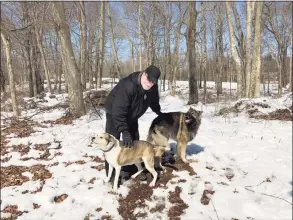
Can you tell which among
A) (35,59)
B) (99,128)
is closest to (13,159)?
(99,128)

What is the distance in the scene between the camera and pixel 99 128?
973 cm

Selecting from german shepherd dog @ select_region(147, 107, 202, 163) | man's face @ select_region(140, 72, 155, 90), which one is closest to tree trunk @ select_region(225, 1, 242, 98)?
german shepherd dog @ select_region(147, 107, 202, 163)

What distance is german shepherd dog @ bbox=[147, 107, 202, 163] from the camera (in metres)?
5.92

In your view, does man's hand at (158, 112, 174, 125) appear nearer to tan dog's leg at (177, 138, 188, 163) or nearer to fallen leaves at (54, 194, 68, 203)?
tan dog's leg at (177, 138, 188, 163)

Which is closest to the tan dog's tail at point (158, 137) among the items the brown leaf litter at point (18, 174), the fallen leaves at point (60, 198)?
the fallen leaves at point (60, 198)

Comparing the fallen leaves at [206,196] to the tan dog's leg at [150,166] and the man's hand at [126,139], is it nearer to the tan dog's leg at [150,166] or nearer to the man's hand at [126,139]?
the tan dog's leg at [150,166]

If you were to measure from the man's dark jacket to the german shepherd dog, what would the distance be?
818mm

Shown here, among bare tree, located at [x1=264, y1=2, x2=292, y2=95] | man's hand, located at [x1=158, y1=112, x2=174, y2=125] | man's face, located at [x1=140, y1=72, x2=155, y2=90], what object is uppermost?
bare tree, located at [x1=264, y1=2, x2=292, y2=95]

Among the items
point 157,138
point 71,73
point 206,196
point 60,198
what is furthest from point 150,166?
point 71,73

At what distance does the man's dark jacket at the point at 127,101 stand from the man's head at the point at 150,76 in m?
0.12

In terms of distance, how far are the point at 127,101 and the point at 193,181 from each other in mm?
1935

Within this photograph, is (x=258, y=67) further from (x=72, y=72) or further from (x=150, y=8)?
(x=150, y=8)

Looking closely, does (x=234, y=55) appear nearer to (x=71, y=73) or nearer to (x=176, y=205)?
(x=71, y=73)

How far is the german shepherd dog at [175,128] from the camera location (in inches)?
233
